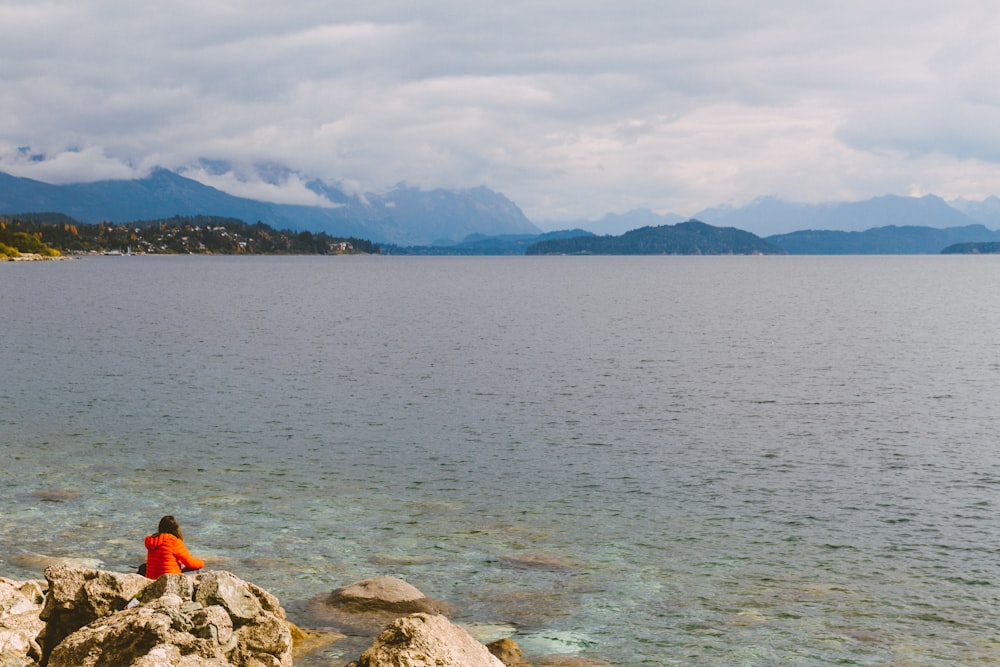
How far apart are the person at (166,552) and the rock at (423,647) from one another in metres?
6.71

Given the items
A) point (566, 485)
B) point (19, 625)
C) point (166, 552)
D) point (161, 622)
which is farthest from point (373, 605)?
point (566, 485)

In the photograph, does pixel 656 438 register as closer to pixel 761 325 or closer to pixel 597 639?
pixel 597 639

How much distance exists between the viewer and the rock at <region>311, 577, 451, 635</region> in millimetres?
22922

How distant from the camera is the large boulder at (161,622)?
15.5m

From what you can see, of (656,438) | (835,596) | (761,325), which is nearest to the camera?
(835,596)

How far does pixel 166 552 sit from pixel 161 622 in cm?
555

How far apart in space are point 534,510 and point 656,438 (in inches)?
561

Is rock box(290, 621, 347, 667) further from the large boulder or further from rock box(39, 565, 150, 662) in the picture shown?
rock box(39, 565, 150, 662)

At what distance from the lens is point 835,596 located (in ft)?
83.1

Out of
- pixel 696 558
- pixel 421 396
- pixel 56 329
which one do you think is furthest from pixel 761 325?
pixel 696 558

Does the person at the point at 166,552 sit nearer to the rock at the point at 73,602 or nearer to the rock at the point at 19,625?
the rock at the point at 73,602

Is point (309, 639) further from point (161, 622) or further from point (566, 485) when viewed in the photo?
point (566, 485)

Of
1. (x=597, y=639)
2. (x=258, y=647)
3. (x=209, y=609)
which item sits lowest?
(x=597, y=639)

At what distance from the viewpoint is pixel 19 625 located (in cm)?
1794
